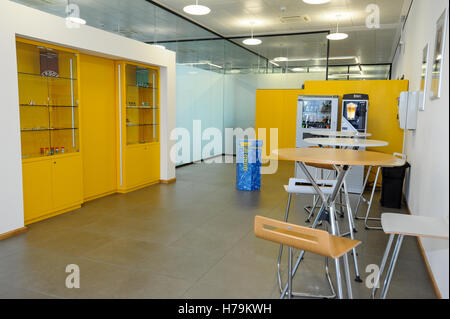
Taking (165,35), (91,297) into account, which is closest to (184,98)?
(165,35)

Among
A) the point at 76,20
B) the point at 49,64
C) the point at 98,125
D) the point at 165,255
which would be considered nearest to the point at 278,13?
the point at 76,20

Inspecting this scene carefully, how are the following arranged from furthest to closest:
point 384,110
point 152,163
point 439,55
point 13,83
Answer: point 384,110
point 152,163
point 13,83
point 439,55

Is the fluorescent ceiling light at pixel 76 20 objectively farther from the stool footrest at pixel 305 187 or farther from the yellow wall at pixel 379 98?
the yellow wall at pixel 379 98

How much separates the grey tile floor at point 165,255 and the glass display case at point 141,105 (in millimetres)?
1530

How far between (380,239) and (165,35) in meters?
5.68


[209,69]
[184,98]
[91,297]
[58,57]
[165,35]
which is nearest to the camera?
[91,297]

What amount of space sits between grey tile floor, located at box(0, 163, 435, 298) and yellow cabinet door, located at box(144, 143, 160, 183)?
1302 millimetres

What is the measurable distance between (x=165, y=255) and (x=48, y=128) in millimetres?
2499

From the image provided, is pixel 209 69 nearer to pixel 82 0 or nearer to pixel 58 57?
pixel 82 0

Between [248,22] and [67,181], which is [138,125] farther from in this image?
[248,22]

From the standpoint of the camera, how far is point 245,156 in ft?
20.4

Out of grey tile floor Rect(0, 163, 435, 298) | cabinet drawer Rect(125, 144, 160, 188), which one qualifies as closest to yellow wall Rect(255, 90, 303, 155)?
cabinet drawer Rect(125, 144, 160, 188)

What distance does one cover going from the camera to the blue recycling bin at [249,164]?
618 centimetres

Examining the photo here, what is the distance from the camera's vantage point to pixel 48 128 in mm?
4652
